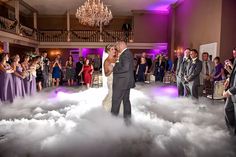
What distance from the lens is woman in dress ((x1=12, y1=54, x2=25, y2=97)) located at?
5723 millimetres

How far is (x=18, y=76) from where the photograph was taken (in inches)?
231

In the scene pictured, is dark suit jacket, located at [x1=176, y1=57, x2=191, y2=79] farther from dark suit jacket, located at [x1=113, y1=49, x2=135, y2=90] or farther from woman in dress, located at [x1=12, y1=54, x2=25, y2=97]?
woman in dress, located at [x1=12, y1=54, x2=25, y2=97]

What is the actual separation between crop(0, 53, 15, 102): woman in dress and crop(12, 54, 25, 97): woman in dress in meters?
0.21

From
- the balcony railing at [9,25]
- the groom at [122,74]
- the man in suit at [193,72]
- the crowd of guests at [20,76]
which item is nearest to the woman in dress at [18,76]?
the crowd of guests at [20,76]

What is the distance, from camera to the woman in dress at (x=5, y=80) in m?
5.28

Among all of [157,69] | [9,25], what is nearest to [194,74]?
[157,69]

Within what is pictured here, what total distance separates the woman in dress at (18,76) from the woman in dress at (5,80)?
0.21m

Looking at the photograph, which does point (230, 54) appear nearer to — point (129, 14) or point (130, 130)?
point (130, 130)

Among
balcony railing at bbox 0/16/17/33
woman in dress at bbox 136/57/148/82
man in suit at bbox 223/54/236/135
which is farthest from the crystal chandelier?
man in suit at bbox 223/54/236/135

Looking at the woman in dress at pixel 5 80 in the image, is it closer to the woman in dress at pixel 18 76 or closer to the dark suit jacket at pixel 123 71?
the woman in dress at pixel 18 76

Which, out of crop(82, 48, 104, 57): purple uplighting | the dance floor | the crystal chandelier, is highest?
the crystal chandelier

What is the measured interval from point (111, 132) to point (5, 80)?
299 centimetres

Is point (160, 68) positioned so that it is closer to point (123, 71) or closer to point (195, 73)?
point (195, 73)

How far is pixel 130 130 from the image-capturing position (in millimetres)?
3754
